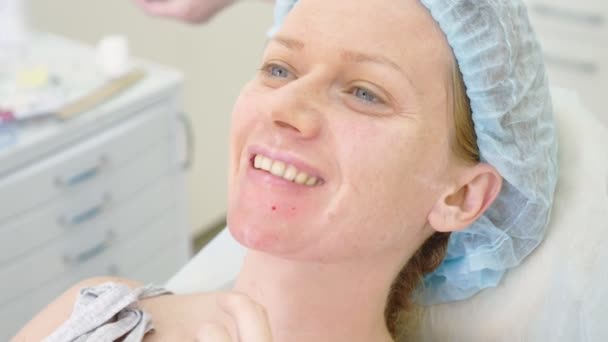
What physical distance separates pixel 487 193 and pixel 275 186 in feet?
1.02

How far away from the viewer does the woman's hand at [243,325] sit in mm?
955

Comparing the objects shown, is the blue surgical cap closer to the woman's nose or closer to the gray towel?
the woman's nose

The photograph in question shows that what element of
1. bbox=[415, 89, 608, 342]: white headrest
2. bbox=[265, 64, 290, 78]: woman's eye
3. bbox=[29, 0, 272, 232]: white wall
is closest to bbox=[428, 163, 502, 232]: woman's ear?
bbox=[415, 89, 608, 342]: white headrest

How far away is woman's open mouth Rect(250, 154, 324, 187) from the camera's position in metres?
1.08

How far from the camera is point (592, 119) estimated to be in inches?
56.4

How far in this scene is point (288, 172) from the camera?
1.08 m

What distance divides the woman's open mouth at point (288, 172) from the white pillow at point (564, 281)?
38 centimetres

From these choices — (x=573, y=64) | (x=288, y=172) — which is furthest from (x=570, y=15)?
(x=288, y=172)

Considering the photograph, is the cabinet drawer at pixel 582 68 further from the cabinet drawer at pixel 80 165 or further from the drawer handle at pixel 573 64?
the cabinet drawer at pixel 80 165

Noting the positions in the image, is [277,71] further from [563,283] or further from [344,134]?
→ [563,283]

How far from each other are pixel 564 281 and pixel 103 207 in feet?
3.85

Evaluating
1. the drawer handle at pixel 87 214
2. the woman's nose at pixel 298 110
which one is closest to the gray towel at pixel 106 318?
the woman's nose at pixel 298 110

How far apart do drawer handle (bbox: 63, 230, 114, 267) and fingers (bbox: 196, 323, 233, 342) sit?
110 centimetres

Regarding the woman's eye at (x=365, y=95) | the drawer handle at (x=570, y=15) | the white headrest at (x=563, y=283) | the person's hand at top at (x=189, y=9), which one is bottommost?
the drawer handle at (x=570, y=15)
